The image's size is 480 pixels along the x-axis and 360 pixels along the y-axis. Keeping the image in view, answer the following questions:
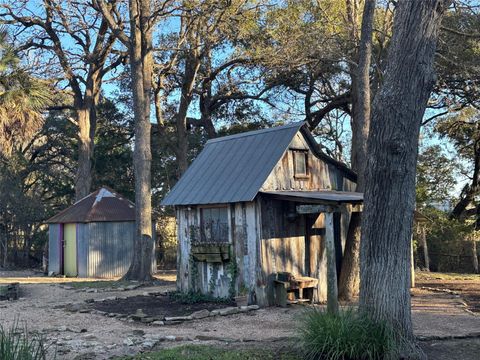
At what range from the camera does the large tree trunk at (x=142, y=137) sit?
65.3 feet

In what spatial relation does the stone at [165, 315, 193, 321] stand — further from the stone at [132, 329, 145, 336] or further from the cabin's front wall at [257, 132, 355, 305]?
the cabin's front wall at [257, 132, 355, 305]

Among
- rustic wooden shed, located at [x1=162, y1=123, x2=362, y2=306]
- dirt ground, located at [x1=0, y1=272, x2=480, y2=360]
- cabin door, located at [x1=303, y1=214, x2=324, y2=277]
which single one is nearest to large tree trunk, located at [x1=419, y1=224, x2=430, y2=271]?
dirt ground, located at [x1=0, y1=272, x2=480, y2=360]

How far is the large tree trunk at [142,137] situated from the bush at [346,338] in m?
13.6

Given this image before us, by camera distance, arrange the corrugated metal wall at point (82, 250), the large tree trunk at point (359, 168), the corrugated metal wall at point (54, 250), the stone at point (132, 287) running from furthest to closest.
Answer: the corrugated metal wall at point (54, 250) → the corrugated metal wall at point (82, 250) → the stone at point (132, 287) → the large tree trunk at point (359, 168)

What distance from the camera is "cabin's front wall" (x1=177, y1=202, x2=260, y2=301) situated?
41.0 feet

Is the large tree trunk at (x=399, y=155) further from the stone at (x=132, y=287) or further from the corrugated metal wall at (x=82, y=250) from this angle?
the corrugated metal wall at (x=82, y=250)

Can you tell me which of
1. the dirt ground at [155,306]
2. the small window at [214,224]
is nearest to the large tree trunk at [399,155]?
the dirt ground at [155,306]

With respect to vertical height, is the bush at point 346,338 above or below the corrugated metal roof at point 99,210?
below

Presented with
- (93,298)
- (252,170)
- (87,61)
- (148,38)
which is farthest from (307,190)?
(87,61)

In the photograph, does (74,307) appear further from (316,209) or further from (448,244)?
(448,244)

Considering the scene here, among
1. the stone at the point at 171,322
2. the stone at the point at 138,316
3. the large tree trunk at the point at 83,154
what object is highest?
the large tree trunk at the point at 83,154

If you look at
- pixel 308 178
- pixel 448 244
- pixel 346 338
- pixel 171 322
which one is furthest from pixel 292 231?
pixel 448 244

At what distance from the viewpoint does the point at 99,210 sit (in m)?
24.5

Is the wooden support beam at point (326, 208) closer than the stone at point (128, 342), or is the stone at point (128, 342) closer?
the stone at point (128, 342)
